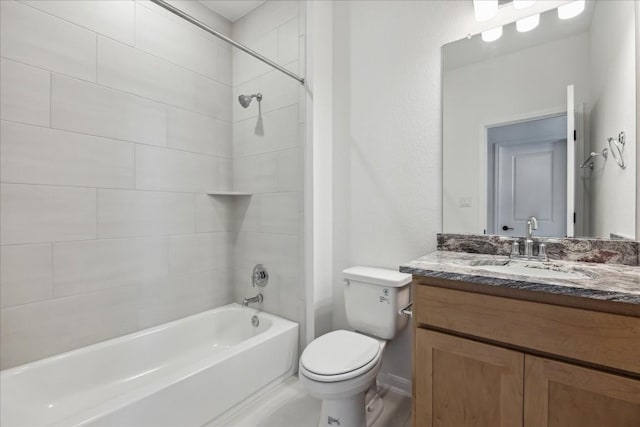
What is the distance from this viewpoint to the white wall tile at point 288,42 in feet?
6.56

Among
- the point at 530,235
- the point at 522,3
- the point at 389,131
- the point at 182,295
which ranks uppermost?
the point at 522,3

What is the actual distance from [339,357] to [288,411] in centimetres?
56

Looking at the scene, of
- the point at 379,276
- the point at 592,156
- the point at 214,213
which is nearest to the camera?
the point at 592,156

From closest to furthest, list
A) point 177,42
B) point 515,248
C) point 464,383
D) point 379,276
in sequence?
1. point 464,383
2. point 515,248
3. point 379,276
4. point 177,42

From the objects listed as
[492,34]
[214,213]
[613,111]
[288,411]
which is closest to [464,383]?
[288,411]

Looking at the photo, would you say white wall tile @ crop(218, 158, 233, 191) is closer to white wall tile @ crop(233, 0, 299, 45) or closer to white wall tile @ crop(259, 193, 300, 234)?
white wall tile @ crop(259, 193, 300, 234)

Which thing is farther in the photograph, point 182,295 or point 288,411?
point 182,295

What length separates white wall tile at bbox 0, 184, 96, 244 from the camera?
1402mm

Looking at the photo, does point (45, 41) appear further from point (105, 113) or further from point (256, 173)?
point (256, 173)

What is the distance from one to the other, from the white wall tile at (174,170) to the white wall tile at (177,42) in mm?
623

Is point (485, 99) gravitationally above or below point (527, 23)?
below

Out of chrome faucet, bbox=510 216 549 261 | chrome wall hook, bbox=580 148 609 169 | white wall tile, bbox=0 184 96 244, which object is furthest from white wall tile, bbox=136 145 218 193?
chrome wall hook, bbox=580 148 609 169

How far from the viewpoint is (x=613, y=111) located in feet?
4.20

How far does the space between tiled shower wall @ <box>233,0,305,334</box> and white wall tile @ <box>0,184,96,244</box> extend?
97 centimetres
